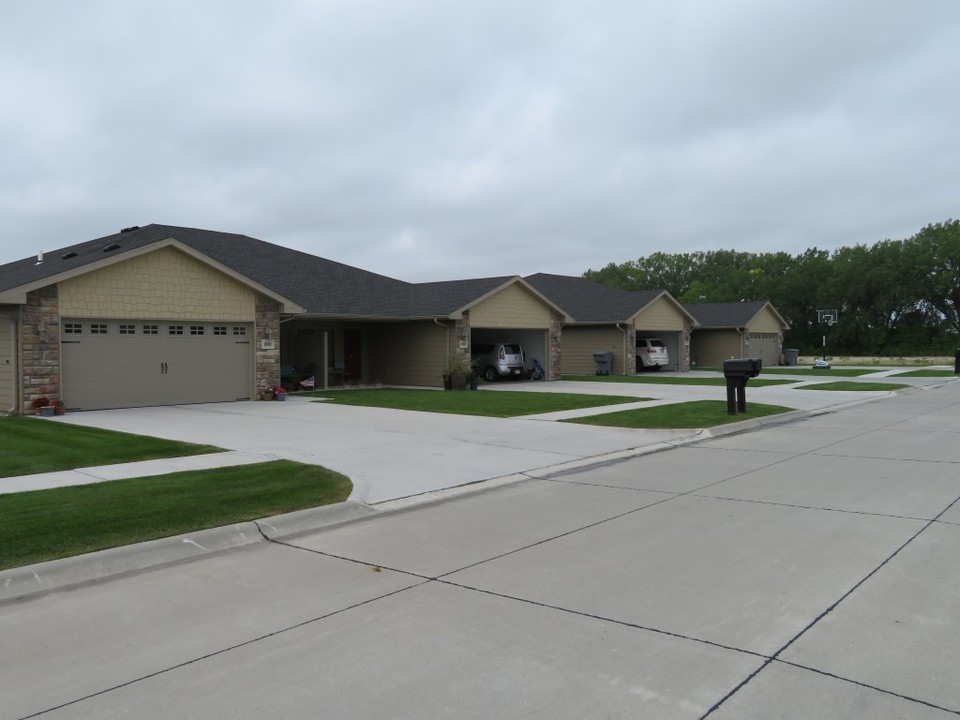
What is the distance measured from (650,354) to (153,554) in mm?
35183

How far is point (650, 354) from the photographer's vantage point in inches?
1569

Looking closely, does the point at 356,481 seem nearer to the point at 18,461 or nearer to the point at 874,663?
the point at 18,461

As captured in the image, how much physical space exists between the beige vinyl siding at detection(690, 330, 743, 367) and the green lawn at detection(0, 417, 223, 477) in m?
38.3

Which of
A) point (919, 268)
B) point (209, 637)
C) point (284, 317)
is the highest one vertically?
point (919, 268)

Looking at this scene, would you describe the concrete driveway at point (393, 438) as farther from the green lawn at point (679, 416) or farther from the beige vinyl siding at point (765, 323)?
the beige vinyl siding at point (765, 323)

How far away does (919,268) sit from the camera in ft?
204

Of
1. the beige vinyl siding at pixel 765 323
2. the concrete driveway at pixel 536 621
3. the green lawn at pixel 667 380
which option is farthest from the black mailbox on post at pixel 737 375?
the beige vinyl siding at pixel 765 323

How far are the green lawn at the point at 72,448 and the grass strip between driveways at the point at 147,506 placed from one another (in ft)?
6.22

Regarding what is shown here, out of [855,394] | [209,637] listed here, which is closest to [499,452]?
[209,637]

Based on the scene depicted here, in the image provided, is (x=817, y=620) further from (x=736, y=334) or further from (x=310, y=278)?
(x=736, y=334)

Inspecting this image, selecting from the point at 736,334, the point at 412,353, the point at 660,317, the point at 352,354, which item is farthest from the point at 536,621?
the point at 736,334

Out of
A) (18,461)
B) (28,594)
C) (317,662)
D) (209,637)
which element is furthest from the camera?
(18,461)

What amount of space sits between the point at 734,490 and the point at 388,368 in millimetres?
22594

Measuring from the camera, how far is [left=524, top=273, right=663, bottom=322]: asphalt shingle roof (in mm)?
38250
